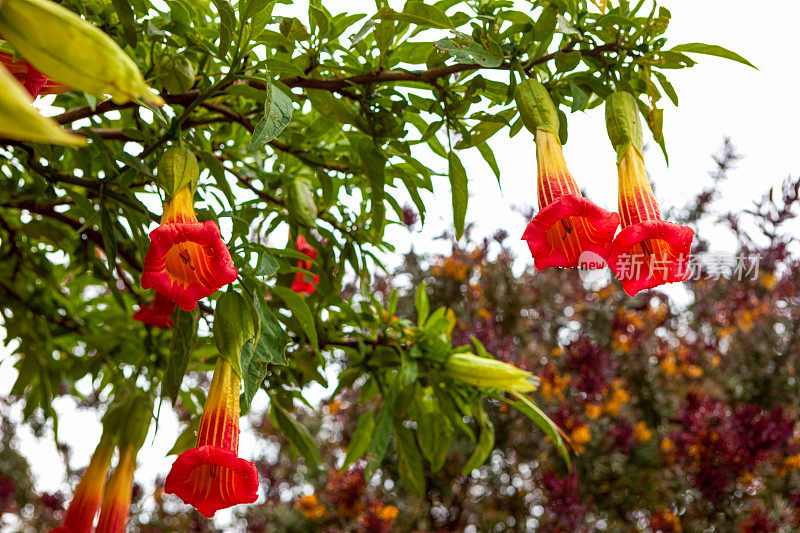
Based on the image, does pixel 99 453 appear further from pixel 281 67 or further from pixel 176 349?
pixel 281 67

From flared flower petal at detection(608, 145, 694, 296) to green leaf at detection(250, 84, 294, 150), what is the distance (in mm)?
281

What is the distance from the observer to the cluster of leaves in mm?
646

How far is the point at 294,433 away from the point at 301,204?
318mm

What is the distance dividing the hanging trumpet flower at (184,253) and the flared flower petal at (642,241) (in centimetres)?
32

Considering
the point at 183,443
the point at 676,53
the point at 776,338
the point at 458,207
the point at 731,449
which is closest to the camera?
the point at 676,53

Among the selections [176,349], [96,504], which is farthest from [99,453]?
[176,349]

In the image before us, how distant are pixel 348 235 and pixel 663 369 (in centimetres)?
150

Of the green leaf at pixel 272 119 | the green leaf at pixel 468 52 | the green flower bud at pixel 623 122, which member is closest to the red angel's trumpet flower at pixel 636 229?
the green flower bud at pixel 623 122

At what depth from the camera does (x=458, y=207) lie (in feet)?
2.45

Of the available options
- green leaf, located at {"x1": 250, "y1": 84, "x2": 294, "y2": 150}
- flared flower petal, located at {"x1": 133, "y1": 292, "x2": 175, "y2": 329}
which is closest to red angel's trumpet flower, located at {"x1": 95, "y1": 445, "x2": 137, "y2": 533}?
flared flower petal, located at {"x1": 133, "y1": 292, "x2": 175, "y2": 329}

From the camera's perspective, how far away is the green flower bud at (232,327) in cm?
63

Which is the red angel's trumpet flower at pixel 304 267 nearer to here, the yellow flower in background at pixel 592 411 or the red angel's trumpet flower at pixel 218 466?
the red angel's trumpet flower at pixel 218 466

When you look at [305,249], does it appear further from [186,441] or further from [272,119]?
[272,119]

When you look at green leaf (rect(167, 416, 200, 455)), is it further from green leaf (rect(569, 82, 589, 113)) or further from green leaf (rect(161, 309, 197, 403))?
green leaf (rect(569, 82, 589, 113))
